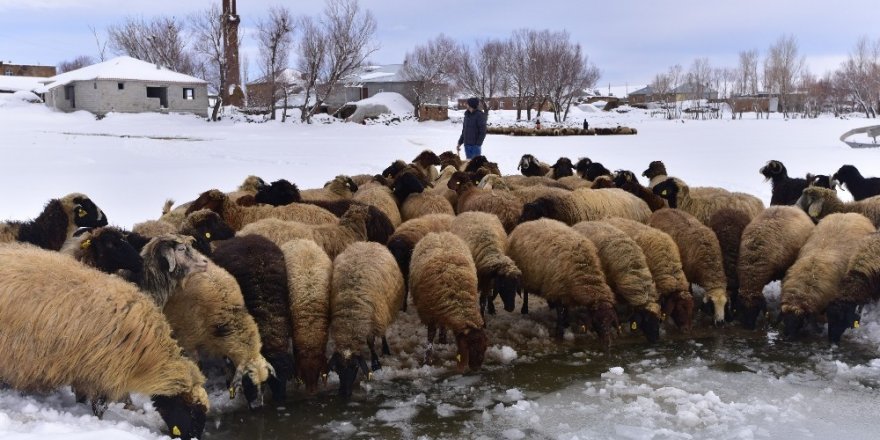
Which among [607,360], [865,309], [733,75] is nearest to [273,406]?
[607,360]

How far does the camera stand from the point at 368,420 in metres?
5.07

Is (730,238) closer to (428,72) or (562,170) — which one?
(562,170)

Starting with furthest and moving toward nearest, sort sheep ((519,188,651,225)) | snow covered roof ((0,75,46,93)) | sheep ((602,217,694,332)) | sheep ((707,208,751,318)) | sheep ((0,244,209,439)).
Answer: snow covered roof ((0,75,46,93))
sheep ((519,188,651,225))
sheep ((707,208,751,318))
sheep ((602,217,694,332))
sheep ((0,244,209,439))

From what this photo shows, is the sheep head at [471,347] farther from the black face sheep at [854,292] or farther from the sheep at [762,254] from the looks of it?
the black face sheep at [854,292]

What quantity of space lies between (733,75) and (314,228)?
357 feet

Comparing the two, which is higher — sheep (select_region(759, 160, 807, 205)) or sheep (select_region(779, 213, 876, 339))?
sheep (select_region(759, 160, 807, 205))

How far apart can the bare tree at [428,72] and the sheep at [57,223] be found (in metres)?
52.2

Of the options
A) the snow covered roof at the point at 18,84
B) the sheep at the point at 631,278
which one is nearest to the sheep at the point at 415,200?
the sheep at the point at 631,278

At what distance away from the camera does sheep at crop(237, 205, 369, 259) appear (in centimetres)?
718

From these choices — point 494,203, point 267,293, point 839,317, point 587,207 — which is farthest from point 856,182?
point 267,293

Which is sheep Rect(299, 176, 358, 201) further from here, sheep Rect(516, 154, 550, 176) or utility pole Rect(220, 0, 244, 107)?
utility pole Rect(220, 0, 244, 107)

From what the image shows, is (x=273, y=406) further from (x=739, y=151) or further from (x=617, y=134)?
(x=617, y=134)

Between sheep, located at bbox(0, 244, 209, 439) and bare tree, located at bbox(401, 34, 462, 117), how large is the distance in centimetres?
5514

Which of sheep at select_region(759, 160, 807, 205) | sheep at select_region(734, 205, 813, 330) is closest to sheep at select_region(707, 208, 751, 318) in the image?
sheep at select_region(734, 205, 813, 330)
